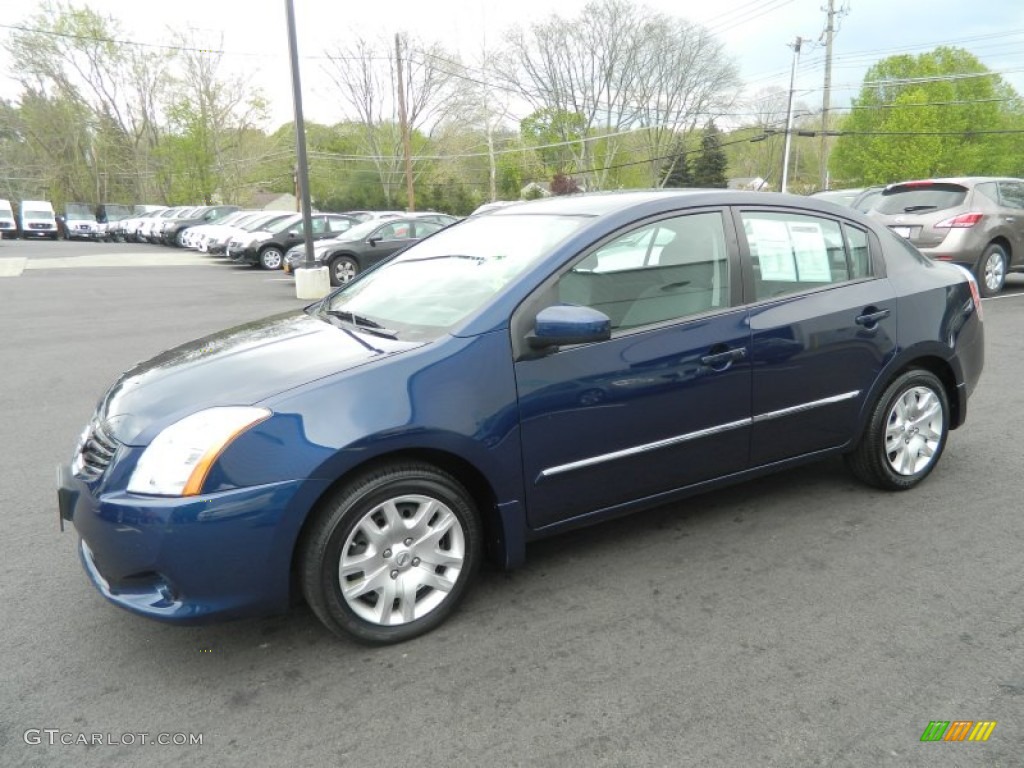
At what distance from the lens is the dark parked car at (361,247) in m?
15.5

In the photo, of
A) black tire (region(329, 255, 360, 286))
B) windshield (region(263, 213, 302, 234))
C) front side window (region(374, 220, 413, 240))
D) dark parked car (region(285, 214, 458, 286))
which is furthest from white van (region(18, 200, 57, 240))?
black tire (region(329, 255, 360, 286))

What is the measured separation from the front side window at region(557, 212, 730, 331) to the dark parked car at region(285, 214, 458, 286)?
1210 centimetres

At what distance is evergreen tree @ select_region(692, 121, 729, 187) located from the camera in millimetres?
54875

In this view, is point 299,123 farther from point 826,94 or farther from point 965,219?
point 826,94

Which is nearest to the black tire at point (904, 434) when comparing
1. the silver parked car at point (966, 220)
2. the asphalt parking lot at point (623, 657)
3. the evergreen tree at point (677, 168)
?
the asphalt parking lot at point (623, 657)

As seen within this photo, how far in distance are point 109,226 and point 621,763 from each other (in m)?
43.3

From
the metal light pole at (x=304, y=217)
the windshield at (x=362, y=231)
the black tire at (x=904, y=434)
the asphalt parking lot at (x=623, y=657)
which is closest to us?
the asphalt parking lot at (x=623, y=657)

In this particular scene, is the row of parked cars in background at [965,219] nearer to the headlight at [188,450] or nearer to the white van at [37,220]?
the headlight at [188,450]

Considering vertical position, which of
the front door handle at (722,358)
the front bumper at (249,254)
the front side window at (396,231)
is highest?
the front side window at (396,231)

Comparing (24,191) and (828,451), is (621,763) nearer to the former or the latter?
(828,451)

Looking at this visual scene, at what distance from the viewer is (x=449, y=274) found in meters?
3.39

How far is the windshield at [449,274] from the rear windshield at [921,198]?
28.2ft

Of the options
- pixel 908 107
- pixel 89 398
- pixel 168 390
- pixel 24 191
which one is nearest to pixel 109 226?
pixel 24 191

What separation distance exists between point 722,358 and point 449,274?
1.27 meters
